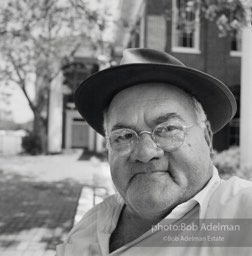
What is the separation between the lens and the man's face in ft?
4.77

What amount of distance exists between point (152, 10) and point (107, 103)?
1194cm

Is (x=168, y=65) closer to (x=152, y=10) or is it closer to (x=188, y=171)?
(x=188, y=171)

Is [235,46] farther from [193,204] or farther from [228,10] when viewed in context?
[193,204]

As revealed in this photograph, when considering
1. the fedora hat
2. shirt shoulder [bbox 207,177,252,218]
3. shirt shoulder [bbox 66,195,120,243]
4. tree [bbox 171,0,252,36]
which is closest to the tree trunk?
tree [bbox 171,0,252,36]

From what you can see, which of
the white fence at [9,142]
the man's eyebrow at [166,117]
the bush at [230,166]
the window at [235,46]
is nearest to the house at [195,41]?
the window at [235,46]

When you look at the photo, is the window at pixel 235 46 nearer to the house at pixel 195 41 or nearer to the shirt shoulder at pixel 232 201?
the house at pixel 195 41

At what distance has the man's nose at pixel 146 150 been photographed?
56.9 inches

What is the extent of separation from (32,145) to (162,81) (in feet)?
65.9

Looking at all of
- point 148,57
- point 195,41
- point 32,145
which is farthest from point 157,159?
point 32,145

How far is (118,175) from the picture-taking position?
62.2 inches

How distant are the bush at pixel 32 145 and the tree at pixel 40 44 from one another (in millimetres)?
173

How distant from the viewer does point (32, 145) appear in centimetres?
2086

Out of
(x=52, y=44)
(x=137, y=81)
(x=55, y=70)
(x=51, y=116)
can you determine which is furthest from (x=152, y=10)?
(x=137, y=81)

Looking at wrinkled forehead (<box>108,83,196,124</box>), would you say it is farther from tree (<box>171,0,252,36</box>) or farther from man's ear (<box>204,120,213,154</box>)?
tree (<box>171,0,252,36</box>)
